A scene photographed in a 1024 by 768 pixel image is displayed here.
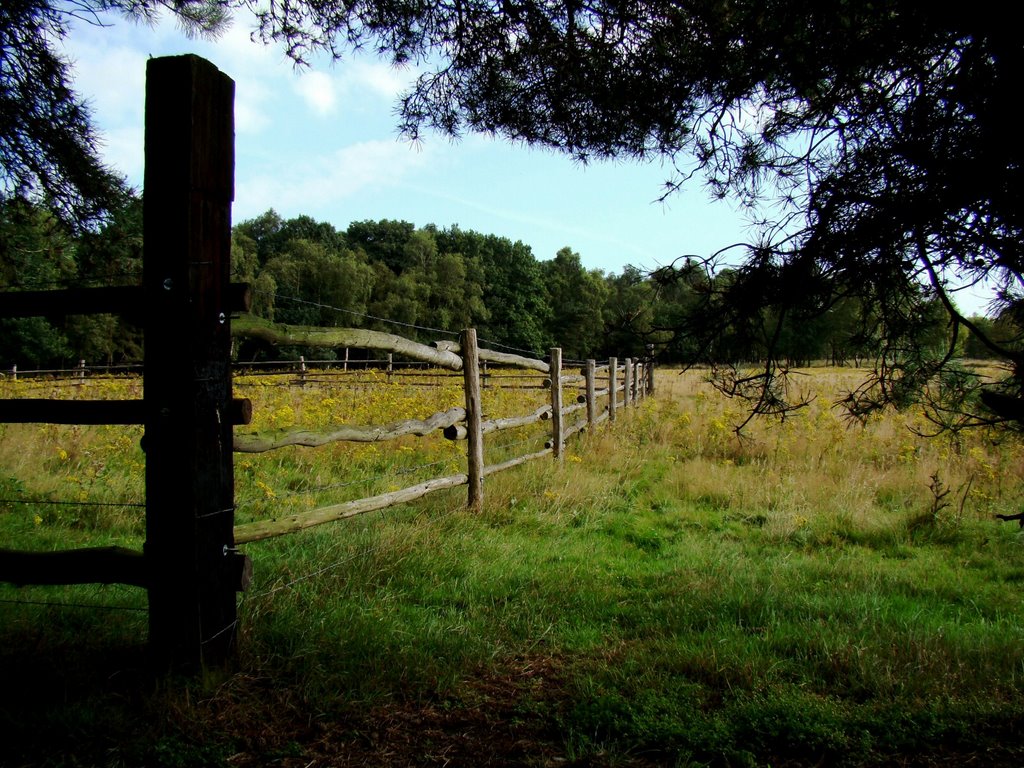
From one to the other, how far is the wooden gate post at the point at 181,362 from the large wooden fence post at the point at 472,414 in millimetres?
3245

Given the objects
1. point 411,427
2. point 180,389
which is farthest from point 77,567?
point 411,427

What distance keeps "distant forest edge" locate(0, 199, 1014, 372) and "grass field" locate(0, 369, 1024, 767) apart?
4.48 ft

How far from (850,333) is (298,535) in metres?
3.76

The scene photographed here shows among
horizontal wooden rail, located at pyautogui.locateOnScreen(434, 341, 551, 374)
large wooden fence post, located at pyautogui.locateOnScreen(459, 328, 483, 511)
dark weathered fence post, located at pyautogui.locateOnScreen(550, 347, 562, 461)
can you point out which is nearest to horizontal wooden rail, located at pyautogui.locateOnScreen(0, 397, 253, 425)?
horizontal wooden rail, located at pyautogui.locateOnScreen(434, 341, 551, 374)

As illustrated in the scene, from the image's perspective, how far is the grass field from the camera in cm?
242

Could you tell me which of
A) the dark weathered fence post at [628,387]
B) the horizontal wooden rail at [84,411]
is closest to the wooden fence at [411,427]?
the horizontal wooden rail at [84,411]

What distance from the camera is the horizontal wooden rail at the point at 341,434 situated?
316 centimetres

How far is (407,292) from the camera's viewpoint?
4884 cm

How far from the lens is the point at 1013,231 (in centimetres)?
254

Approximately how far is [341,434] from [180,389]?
1.41m

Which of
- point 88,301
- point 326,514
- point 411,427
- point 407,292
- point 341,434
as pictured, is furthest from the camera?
point 407,292

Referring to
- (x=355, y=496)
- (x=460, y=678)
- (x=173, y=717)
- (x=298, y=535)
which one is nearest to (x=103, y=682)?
(x=173, y=717)

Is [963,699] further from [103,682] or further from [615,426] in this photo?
[615,426]

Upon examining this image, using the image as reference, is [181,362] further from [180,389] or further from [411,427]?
[411,427]
